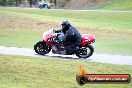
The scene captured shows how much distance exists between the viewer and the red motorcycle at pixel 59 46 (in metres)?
19.0

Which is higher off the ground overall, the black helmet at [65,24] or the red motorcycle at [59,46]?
the black helmet at [65,24]

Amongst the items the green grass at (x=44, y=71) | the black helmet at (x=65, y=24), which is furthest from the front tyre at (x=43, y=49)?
the green grass at (x=44, y=71)

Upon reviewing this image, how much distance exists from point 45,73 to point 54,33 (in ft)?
17.0

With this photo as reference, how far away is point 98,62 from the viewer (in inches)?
694

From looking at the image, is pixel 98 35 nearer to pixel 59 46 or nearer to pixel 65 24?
pixel 59 46

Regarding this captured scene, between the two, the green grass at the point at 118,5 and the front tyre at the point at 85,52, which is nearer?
the front tyre at the point at 85,52

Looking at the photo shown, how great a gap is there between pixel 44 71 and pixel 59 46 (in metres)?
4.61

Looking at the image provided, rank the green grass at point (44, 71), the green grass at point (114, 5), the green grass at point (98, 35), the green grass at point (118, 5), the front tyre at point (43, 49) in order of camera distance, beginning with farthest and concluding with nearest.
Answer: the green grass at point (114, 5) < the green grass at point (118, 5) < the green grass at point (98, 35) < the front tyre at point (43, 49) < the green grass at point (44, 71)

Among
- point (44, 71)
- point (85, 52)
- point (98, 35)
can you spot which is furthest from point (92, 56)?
point (98, 35)

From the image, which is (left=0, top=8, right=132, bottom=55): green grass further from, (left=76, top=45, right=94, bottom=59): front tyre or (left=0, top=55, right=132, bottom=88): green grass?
(left=0, top=55, right=132, bottom=88): green grass

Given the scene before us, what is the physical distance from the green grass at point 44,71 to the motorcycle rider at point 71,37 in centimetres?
152

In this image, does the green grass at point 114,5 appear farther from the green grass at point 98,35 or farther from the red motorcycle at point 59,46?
the red motorcycle at point 59,46

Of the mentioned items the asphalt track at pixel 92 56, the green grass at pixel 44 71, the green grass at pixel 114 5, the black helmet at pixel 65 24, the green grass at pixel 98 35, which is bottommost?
the green grass at pixel 114 5

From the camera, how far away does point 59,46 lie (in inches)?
762
